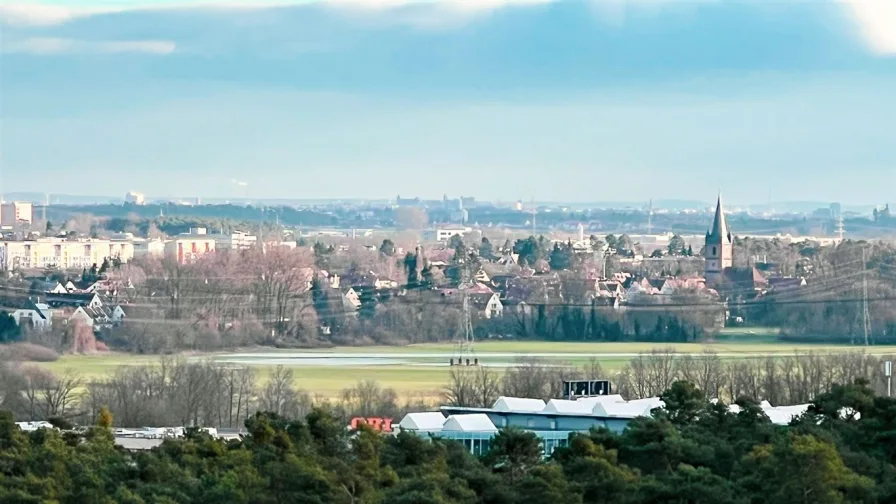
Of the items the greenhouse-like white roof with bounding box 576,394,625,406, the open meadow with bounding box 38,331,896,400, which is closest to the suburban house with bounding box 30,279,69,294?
the open meadow with bounding box 38,331,896,400

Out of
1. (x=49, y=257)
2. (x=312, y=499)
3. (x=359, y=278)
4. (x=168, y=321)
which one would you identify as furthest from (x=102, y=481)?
(x=49, y=257)

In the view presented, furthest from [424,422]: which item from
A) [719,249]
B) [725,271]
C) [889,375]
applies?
[719,249]

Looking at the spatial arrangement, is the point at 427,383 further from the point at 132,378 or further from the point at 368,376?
the point at 132,378

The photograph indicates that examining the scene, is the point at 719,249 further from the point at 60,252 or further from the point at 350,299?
the point at 60,252

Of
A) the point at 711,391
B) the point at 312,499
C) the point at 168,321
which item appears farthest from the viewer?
the point at 168,321

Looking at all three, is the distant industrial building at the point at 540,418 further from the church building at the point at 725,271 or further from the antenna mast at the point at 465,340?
the church building at the point at 725,271

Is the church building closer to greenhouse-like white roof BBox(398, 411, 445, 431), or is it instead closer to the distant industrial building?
the distant industrial building
